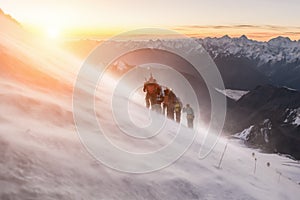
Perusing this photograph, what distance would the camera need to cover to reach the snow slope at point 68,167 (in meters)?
7.76

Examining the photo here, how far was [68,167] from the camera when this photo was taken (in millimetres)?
8648

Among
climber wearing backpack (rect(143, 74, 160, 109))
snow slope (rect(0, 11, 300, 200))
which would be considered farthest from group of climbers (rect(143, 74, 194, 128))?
snow slope (rect(0, 11, 300, 200))

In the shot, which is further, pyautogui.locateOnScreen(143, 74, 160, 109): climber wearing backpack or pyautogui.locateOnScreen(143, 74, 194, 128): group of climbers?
pyautogui.locateOnScreen(143, 74, 160, 109): climber wearing backpack

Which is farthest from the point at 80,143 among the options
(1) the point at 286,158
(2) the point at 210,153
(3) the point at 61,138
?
(1) the point at 286,158

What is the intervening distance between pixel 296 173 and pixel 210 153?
154m

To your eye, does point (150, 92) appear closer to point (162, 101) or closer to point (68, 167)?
point (162, 101)

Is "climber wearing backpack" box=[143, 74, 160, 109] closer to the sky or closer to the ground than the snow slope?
closer to the sky

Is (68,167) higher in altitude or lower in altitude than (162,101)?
lower

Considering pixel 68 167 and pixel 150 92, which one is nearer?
pixel 68 167

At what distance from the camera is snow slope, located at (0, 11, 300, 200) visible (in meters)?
7.76

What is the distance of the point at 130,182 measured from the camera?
30.8 feet

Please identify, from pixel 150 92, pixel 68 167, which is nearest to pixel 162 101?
pixel 150 92

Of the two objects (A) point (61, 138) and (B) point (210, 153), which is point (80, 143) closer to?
(A) point (61, 138)

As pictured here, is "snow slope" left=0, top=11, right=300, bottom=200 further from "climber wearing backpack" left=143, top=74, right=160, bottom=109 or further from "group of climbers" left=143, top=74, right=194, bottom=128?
"climber wearing backpack" left=143, top=74, right=160, bottom=109
